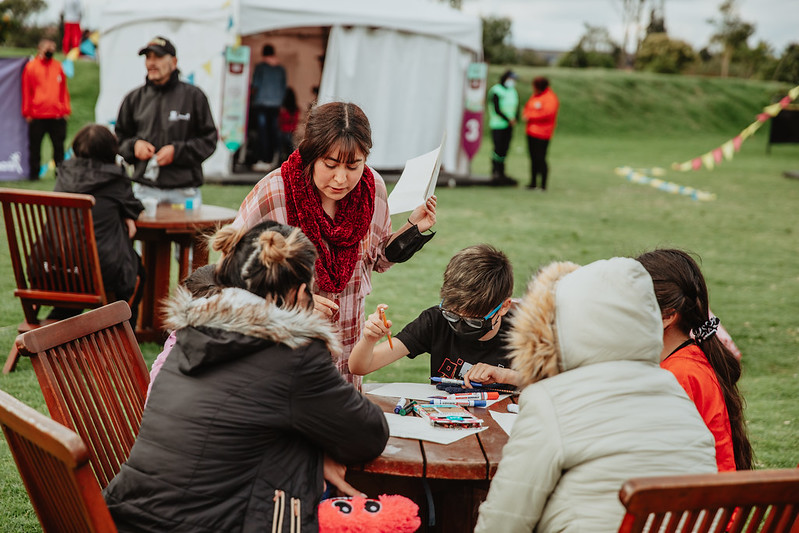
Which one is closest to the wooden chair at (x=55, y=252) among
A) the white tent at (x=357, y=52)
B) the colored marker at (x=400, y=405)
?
the colored marker at (x=400, y=405)

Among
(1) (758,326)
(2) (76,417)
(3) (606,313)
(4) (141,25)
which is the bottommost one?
(1) (758,326)

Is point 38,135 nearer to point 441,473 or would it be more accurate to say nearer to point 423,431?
point 423,431

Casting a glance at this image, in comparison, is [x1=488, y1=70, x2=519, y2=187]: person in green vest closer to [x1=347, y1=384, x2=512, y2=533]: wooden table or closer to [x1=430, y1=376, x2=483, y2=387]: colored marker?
[x1=430, y1=376, x2=483, y2=387]: colored marker

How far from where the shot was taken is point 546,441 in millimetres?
1823

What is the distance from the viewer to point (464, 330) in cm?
292

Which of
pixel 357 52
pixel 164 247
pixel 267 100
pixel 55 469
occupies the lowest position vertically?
pixel 164 247

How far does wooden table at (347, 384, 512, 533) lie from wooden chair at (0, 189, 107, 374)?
2451 millimetres

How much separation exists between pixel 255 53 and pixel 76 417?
14.8 meters

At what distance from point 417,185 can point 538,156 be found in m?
10.8

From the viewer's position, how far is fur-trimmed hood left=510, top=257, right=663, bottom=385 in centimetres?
186

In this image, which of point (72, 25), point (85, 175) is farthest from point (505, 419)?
point (72, 25)

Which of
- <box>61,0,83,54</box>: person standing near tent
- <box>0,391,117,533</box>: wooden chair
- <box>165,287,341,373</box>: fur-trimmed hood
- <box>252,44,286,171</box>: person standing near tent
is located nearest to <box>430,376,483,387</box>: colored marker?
<box>165,287,341,373</box>: fur-trimmed hood

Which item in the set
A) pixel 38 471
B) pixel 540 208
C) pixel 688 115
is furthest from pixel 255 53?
pixel 688 115

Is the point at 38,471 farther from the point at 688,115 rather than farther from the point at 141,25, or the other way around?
the point at 688,115
